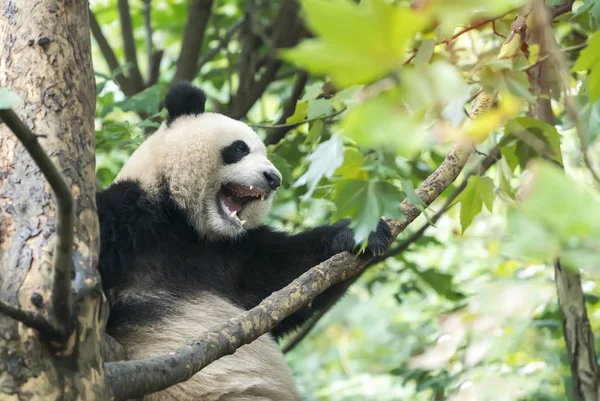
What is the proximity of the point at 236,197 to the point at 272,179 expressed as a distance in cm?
35

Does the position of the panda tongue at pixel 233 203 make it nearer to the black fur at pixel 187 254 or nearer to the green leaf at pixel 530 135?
the black fur at pixel 187 254

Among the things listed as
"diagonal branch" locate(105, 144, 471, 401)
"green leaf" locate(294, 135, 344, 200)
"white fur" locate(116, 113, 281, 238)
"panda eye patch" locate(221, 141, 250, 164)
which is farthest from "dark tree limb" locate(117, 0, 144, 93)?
"green leaf" locate(294, 135, 344, 200)

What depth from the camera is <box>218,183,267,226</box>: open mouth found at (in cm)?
371

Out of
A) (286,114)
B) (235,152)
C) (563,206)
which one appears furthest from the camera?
(286,114)

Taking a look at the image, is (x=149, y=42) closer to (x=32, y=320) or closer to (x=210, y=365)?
(x=210, y=365)

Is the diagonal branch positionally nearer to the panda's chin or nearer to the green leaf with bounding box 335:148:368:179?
the green leaf with bounding box 335:148:368:179

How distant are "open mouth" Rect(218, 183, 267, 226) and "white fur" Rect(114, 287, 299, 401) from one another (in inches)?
23.5

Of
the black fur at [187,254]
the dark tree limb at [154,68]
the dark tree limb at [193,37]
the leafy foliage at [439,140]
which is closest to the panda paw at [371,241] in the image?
the black fur at [187,254]

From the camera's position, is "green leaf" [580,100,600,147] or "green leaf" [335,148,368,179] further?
"green leaf" [335,148,368,179]

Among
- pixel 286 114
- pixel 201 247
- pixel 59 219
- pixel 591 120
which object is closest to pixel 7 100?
pixel 59 219

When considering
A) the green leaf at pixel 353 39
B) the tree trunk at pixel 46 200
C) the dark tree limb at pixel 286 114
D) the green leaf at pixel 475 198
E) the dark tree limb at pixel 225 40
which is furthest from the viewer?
the dark tree limb at pixel 225 40

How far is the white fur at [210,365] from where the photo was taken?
304cm

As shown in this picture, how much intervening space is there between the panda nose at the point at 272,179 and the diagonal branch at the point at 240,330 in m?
0.75

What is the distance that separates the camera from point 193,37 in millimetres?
5262
